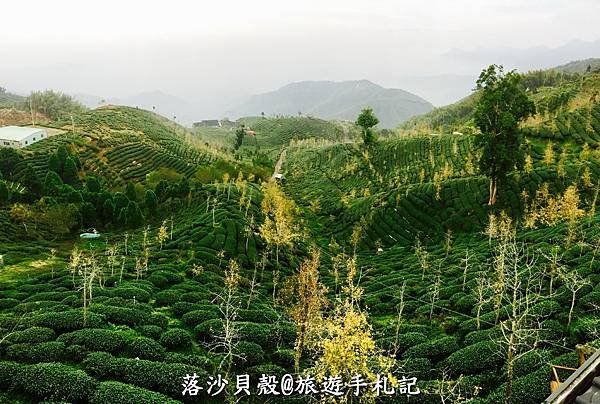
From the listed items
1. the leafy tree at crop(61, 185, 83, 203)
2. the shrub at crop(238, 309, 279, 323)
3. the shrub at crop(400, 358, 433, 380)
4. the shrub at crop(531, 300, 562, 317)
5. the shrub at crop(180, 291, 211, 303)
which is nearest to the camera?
the shrub at crop(400, 358, 433, 380)

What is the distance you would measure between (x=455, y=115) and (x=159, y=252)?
6948 inches

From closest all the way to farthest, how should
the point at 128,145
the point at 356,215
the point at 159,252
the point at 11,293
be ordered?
the point at 11,293 → the point at 159,252 → the point at 356,215 → the point at 128,145

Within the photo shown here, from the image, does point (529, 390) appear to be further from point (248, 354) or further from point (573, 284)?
point (248, 354)

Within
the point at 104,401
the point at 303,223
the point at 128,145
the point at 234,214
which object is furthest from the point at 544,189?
the point at 128,145

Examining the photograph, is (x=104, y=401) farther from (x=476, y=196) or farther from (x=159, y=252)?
(x=476, y=196)

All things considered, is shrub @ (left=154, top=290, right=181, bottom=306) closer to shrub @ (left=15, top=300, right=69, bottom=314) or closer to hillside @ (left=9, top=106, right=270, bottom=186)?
shrub @ (left=15, top=300, right=69, bottom=314)

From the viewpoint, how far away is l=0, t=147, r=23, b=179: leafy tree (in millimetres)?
73725

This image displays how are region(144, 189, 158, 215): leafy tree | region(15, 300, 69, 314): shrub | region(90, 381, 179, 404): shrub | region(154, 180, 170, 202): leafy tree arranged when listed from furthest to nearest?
region(154, 180, 170, 202): leafy tree, region(144, 189, 158, 215): leafy tree, region(15, 300, 69, 314): shrub, region(90, 381, 179, 404): shrub

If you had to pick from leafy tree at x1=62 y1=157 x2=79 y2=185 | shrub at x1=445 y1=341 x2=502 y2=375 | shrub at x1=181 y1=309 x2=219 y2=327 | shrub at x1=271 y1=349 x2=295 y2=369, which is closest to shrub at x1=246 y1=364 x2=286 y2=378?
shrub at x1=271 y1=349 x2=295 y2=369

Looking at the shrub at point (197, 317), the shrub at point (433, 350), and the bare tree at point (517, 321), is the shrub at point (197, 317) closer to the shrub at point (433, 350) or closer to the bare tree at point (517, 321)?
the shrub at point (433, 350)

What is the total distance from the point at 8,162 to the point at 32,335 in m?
64.8

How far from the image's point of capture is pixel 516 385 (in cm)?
1877

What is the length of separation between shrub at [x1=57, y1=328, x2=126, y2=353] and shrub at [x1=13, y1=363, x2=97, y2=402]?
9.81 feet

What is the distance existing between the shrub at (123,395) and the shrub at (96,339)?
3686 millimetres
